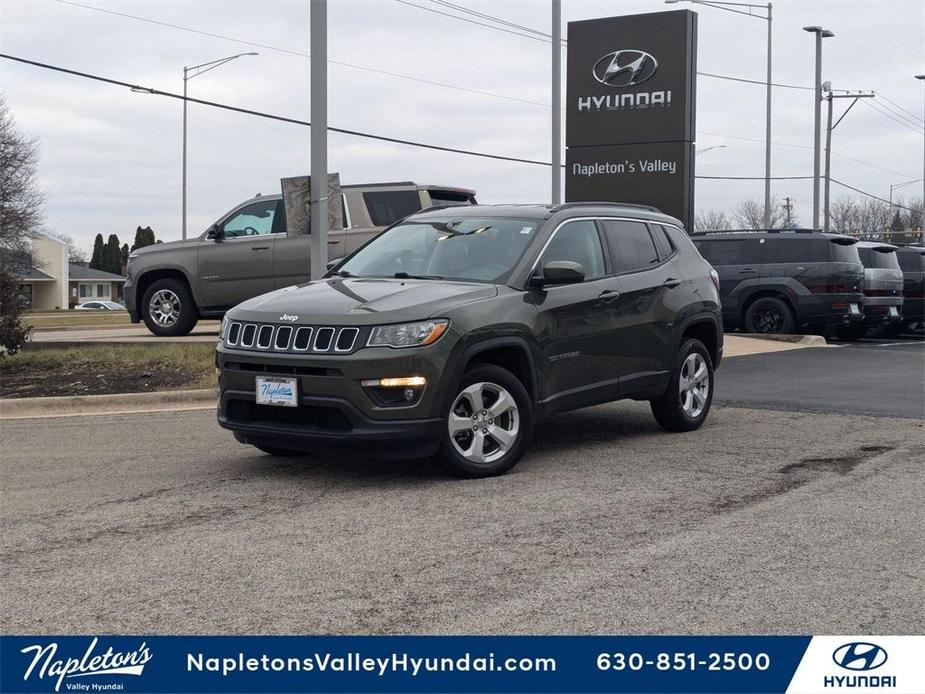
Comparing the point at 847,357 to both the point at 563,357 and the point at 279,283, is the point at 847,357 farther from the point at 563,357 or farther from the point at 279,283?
the point at 563,357

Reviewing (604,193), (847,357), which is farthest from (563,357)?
(604,193)

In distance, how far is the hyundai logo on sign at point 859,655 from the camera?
418 centimetres

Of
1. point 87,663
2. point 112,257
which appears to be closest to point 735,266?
point 87,663

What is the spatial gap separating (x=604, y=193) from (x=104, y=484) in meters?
18.6

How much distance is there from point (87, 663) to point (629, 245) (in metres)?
6.12

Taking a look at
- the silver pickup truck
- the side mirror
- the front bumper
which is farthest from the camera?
the silver pickup truck

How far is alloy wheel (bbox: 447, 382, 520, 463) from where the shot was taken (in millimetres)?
7582

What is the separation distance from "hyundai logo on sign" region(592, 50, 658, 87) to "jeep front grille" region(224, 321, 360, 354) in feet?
59.1

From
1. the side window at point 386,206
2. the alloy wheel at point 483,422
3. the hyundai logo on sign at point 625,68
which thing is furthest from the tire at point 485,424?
the hyundai logo on sign at point 625,68

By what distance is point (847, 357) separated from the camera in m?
18.3

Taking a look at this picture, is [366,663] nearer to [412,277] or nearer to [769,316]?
[412,277]

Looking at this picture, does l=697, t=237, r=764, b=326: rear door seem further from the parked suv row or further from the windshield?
the windshield

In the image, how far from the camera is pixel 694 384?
1002cm

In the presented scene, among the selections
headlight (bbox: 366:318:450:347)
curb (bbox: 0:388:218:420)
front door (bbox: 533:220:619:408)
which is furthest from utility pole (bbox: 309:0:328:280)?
headlight (bbox: 366:318:450:347)
